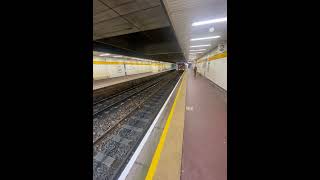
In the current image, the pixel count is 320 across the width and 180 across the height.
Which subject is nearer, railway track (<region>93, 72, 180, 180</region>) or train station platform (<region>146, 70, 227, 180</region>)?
train station platform (<region>146, 70, 227, 180</region>)

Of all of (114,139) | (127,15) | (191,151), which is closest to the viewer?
(191,151)

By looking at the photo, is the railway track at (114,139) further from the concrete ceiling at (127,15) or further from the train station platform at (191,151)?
the concrete ceiling at (127,15)

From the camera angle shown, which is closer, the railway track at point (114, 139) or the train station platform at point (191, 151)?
the train station platform at point (191, 151)

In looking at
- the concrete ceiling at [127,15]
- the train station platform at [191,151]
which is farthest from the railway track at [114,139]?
the concrete ceiling at [127,15]

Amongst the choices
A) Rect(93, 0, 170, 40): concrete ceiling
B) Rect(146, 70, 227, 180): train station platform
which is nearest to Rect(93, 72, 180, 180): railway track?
Rect(146, 70, 227, 180): train station platform

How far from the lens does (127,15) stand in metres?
3.93

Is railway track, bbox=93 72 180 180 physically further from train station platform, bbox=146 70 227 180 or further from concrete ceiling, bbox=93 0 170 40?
concrete ceiling, bbox=93 0 170 40

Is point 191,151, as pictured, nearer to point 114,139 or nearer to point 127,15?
point 114,139

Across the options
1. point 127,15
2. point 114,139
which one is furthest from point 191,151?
point 127,15

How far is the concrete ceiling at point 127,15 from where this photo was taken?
3277 millimetres

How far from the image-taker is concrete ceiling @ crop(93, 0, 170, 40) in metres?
3.28
